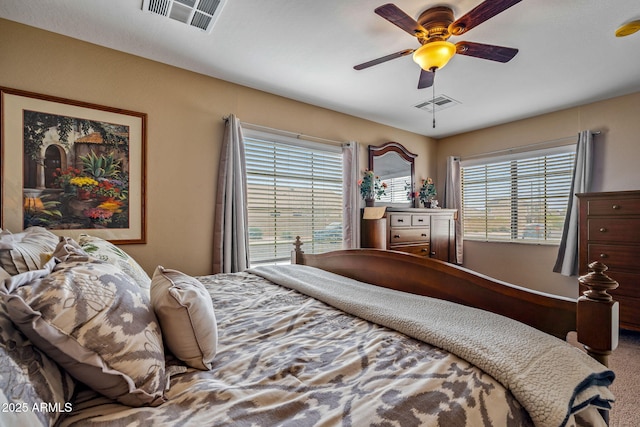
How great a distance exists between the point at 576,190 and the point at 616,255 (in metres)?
0.93

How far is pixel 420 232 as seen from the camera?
380 centimetres

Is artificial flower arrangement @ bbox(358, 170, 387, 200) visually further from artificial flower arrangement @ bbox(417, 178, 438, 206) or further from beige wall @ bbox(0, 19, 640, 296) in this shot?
artificial flower arrangement @ bbox(417, 178, 438, 206)

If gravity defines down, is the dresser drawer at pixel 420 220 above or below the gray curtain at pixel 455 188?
below

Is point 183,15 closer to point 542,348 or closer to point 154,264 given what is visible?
point 154,264

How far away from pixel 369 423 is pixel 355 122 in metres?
3.61

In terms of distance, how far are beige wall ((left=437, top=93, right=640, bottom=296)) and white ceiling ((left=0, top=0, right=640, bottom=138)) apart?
209 millimetres

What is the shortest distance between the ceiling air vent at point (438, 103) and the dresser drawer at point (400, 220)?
1337 mm

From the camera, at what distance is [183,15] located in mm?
1906

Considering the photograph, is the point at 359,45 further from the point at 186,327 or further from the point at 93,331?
the point at 93,331

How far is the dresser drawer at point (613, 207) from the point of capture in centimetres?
255

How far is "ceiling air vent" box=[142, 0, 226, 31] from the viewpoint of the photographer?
Answer: 179 centimetres

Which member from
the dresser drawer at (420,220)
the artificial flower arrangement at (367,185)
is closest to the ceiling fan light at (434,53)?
the artificial flower arrangement at (367,185)

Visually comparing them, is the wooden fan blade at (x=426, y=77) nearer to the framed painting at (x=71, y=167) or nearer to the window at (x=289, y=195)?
the window at (x=289, y=195)

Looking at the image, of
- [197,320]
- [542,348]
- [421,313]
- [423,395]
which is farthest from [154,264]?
[542,348]
